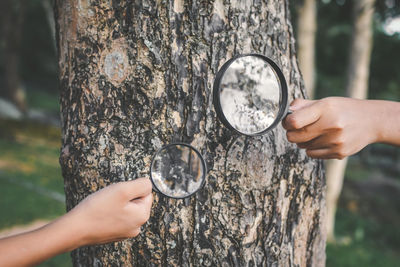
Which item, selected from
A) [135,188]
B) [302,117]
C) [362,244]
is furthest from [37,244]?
[362,244]

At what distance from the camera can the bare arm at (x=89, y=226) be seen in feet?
4.09

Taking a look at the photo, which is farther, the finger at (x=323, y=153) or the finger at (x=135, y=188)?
the finger at (x=323, y=153)

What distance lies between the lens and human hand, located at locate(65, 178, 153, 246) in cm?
133

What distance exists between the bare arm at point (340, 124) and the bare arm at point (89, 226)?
78 centimetres

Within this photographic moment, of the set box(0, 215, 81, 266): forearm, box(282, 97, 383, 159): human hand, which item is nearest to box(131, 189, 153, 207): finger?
box(0, 215, 81, 266): forearm

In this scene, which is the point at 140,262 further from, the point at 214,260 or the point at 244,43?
the point at 244,43

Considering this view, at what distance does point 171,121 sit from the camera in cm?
163

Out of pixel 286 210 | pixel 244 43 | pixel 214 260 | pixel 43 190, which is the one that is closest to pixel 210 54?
pixel 244 43

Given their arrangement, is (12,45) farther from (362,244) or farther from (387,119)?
(387,119)

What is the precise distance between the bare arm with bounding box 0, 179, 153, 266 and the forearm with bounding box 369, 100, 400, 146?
3.97 ft

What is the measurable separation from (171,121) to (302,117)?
662 millimetres

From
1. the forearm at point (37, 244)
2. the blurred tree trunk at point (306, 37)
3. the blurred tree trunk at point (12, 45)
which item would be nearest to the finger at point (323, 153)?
the forearm at point (37, 244)

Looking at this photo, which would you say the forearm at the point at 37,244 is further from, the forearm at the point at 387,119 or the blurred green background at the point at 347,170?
the blurred green background at the point at 347,170

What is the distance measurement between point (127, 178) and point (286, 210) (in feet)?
3.04
